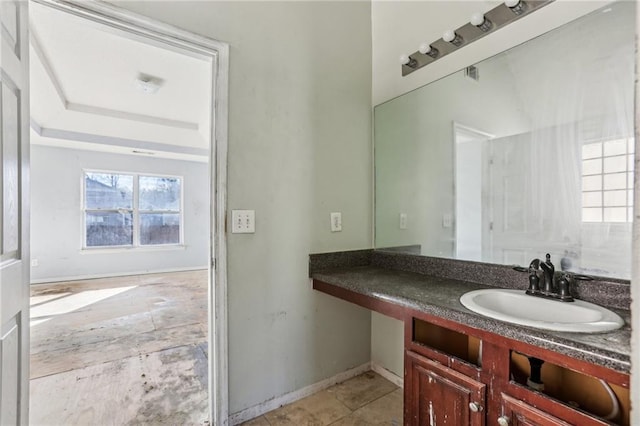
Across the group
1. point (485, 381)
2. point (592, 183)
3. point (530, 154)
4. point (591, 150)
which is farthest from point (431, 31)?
point (485, 381)

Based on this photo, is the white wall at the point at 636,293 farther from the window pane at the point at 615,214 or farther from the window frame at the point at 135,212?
the window frame at the point at 135,212

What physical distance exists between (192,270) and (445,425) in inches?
243

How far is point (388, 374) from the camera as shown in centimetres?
197

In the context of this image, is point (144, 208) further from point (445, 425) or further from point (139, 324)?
point (445, 425)

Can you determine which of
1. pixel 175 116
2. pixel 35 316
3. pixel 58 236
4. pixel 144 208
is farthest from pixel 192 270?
pixel 175 116

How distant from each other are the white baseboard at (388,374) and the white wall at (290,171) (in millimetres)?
109

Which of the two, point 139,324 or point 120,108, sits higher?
point 120,108

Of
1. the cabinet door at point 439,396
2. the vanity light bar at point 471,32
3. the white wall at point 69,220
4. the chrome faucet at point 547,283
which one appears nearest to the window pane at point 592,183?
the chrome faucet at point 547,283

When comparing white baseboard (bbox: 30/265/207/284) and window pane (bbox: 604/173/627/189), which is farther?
white baseboard (bbox: 30/265/207/284)

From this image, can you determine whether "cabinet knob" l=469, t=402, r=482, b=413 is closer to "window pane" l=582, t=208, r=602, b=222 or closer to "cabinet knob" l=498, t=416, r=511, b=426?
"cabinet knob" l=498, t=416, r=511, b=426

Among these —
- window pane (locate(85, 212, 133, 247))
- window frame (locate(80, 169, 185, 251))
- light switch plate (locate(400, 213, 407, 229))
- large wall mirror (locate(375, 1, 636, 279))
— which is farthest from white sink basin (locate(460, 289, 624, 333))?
window pane (locate(85, 212, 133, 247))

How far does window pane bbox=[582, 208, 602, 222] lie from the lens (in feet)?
3.72

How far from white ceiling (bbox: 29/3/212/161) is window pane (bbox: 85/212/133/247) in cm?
125

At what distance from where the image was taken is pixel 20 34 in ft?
3.14
